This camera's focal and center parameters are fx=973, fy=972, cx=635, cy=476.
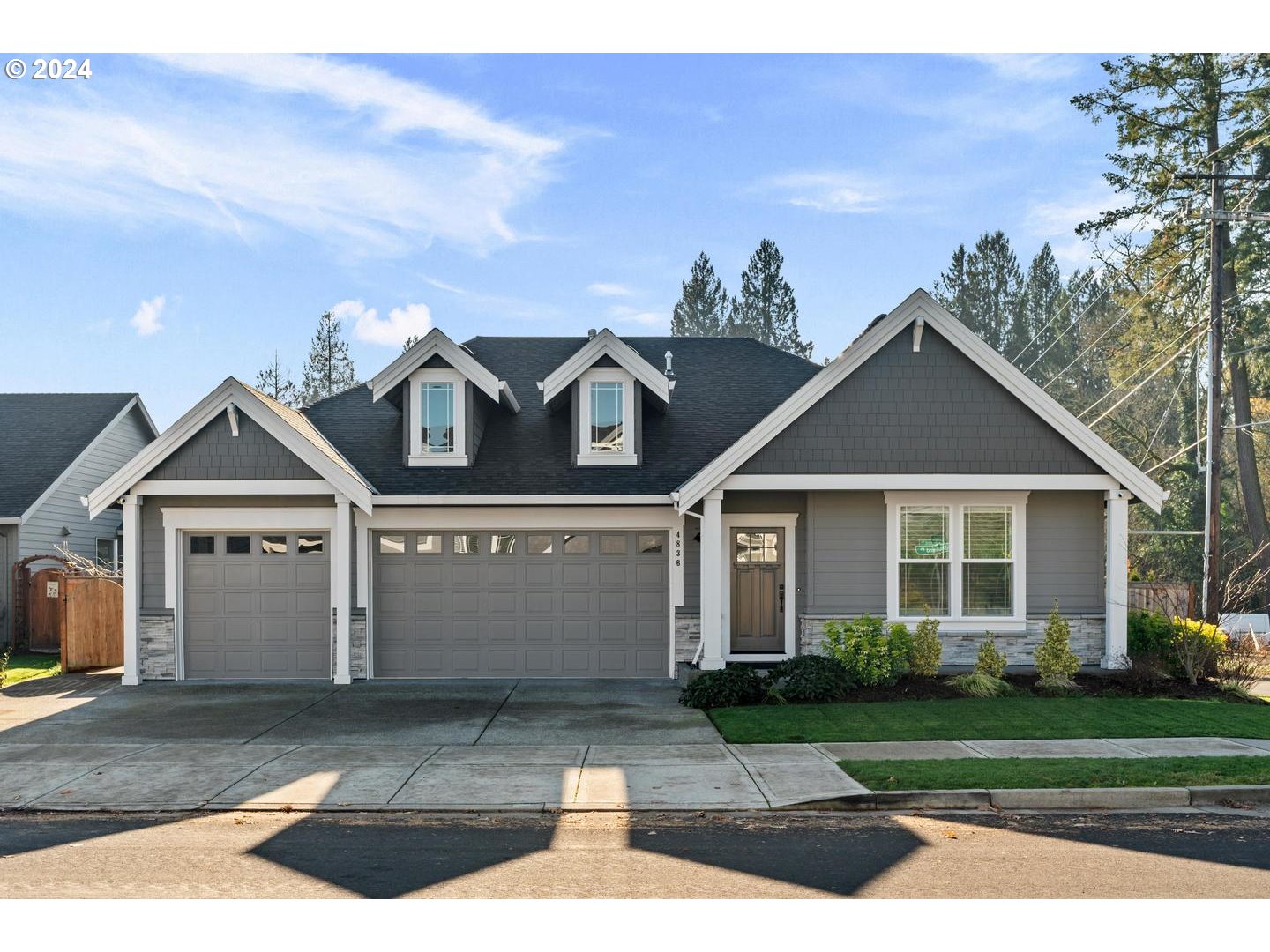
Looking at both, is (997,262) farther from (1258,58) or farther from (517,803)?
(517,803)

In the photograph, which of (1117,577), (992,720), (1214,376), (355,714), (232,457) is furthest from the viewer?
(1214,376)

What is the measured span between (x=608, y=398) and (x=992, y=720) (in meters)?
8.50

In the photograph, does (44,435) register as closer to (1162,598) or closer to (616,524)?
(616,524)

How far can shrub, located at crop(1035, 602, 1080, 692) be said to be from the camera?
573 inches

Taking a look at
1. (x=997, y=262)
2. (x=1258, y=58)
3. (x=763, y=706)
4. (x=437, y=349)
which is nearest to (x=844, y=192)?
(x=437, y=349)

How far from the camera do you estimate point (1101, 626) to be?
15.7m

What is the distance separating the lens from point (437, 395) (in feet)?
57.6

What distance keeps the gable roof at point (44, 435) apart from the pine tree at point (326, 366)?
27038 mm

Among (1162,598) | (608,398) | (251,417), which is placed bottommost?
(1162,598)

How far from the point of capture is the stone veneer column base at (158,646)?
642 inches

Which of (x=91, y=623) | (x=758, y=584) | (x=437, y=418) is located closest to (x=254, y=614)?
(x=91, y=623)

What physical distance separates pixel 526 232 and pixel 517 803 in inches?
701

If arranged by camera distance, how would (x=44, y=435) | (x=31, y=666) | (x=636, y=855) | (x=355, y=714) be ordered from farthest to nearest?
(x=44, y=435), (x=31, y=666), (x=355, y=714), (x=636, y=855)

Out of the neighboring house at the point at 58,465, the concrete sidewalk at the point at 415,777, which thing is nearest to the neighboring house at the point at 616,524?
the concrete sidewalk at the point at 415,777
